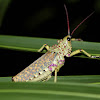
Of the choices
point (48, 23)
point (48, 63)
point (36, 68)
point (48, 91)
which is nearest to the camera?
point (48, 91)

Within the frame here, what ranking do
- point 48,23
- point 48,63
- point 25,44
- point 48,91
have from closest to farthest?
point 48,91
point 25,44
point 48,63
point 48,23

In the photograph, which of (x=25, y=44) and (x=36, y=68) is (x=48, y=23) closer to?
(x=36, y=68)

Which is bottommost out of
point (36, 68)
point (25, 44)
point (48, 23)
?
point (36, 68)

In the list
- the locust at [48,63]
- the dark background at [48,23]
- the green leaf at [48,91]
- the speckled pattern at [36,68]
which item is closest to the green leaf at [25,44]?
the locust at [48,63]

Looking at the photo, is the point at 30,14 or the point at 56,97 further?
the point at 30,14

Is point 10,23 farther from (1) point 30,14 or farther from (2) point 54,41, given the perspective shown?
(2) point 54,41

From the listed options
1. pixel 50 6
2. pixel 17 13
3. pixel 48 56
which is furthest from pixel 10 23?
pixel 48 56

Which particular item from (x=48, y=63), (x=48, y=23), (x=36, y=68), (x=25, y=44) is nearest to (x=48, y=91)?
(x=25, y=44)
